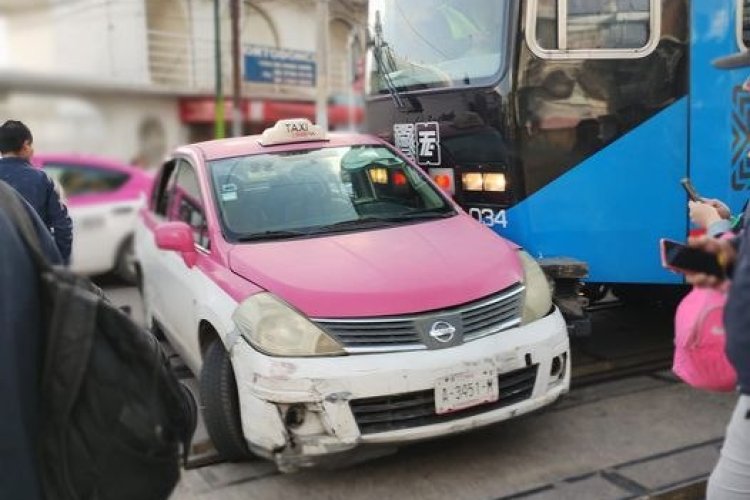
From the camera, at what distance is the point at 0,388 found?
4.48 ft

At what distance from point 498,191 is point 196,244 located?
5.93ft

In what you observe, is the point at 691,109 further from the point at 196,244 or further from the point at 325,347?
the point at 196,244

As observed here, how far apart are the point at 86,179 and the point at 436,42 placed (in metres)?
4.37

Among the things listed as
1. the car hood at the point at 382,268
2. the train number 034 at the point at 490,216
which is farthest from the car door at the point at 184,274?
the train number 034 at the point at 490,216

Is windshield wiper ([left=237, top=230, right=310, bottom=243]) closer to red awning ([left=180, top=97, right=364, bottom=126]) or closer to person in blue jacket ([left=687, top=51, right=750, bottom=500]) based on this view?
person in blue jacket ([left=687, top=51, right=750, bottom=500])

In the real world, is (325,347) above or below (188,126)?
below

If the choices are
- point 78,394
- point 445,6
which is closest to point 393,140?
point 445,6

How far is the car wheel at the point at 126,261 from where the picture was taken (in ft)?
26.8

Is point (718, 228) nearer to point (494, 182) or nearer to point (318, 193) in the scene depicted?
point (494, 182)

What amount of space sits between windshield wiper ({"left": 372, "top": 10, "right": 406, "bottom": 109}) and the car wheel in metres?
3.97

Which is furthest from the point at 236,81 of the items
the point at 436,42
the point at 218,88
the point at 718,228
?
the point at 718,228

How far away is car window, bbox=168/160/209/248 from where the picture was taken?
4.37 m

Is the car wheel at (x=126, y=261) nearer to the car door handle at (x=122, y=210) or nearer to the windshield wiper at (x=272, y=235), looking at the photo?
the car door handle at (x=122, y=210)

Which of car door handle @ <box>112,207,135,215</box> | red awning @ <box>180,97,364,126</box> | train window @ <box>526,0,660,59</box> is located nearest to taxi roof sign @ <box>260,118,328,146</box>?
train window @ <box>526,0,660,59</box>
